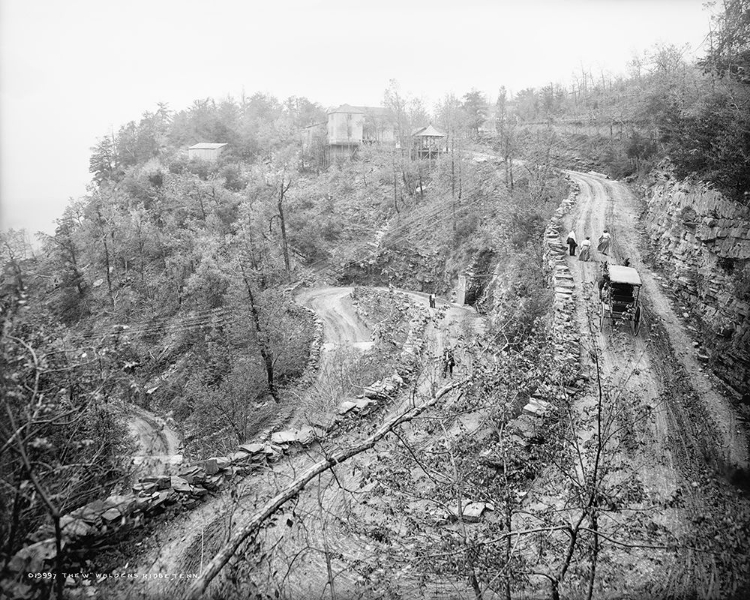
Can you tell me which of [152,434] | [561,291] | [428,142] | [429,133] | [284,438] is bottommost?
[152,434]

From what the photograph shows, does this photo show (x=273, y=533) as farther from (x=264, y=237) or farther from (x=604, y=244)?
(x=264, y=237)

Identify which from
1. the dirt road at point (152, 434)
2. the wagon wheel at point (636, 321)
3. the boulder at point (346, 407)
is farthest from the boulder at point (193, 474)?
the wagon wheel at point (636, 321)

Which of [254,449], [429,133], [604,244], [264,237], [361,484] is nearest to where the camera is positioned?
[361,484]

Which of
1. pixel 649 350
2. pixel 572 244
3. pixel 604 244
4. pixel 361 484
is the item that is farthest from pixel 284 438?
pixel 604 244

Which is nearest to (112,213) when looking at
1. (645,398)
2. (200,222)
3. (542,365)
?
(200,222)

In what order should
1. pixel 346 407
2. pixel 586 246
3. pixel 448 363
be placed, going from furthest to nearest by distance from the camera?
pixel 586 246 → pixel 448 363 → pixel 346 407

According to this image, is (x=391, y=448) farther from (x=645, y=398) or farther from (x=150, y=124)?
(x=150, y=124)
